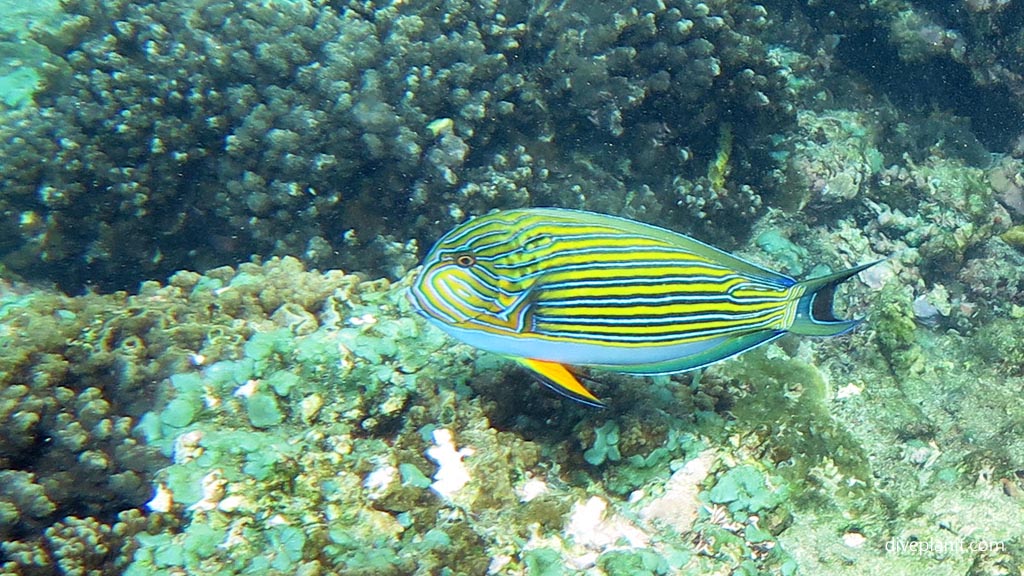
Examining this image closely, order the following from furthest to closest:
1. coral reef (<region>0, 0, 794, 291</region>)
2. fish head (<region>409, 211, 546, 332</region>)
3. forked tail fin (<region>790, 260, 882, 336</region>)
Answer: coral reef (<region>0, 0, 794, 291</region>)
forked tail fin (<region>790, 260, 882, 336</region>)
fish head (<region>409, 211, 546, 332</region>)

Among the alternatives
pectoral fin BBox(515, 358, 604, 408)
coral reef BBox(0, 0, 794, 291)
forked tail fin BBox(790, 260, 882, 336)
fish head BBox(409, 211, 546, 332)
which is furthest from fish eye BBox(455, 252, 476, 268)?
coral reef BBox(0, 0, 794, 291)

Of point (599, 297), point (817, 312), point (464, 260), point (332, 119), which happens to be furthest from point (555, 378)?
point (332, 119)

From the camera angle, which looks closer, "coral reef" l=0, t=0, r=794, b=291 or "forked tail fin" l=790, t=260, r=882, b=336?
"forked tail fin" l=790, t=260, r=882, b=336

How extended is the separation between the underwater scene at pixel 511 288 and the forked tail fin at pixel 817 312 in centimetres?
1

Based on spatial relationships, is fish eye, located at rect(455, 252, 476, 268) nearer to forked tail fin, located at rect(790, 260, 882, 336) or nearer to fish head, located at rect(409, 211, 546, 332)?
fish head, located at rect(409, 211, 546, 332)

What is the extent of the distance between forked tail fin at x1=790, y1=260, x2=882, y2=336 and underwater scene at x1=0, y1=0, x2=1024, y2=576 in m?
0.01

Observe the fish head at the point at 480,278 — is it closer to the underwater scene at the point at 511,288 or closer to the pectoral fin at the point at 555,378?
the underwater scene at the point at 511,288

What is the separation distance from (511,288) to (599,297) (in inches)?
11.7

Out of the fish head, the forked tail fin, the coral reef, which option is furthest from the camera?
the coral reef

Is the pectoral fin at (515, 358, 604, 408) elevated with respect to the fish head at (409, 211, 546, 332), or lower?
lower

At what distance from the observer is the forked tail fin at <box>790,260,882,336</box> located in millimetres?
2039

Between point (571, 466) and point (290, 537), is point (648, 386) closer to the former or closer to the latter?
point (571, 466)

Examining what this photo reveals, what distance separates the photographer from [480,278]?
1936 mm

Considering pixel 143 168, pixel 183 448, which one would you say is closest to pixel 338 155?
pixel 143 168
